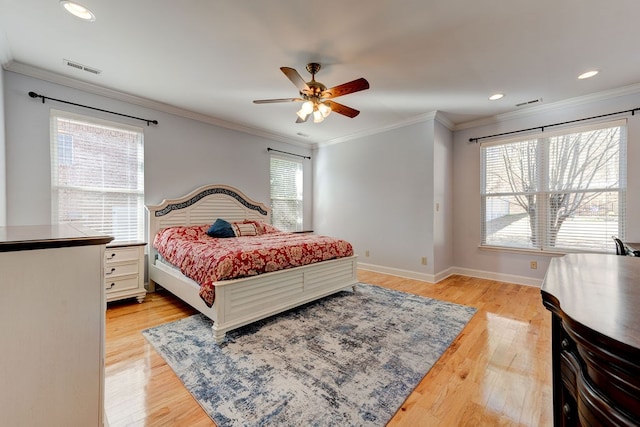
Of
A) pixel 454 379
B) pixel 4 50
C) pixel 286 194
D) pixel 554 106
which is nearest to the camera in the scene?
pixel 454 379

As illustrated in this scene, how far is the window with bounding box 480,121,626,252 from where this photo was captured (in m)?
3.30

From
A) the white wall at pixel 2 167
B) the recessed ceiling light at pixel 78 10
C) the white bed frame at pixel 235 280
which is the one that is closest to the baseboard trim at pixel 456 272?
the white bed frame at pixel 235 280

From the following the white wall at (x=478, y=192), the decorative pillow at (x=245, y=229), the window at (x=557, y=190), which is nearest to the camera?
the white wall at (x=478, y=192)

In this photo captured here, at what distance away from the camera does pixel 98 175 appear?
10.7ft

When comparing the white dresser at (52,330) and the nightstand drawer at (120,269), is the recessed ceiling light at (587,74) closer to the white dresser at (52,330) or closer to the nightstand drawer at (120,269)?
the white dresser at (52,330)

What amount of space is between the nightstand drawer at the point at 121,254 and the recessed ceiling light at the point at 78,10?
2.19m

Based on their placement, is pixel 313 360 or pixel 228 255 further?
pixel 228 255

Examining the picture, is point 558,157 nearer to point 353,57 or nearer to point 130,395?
point 353,57

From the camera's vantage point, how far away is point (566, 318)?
634 millimetres

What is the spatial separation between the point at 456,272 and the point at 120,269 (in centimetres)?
492

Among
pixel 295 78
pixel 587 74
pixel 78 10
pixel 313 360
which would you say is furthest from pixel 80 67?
pixel 587 74

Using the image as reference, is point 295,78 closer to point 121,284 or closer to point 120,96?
point 120,96

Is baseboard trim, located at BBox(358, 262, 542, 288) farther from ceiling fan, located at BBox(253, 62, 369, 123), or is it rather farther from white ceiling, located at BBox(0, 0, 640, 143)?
ceiling fan, located at BBox(253, 62, 369, 123)

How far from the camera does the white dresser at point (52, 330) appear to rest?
0.93 meters
